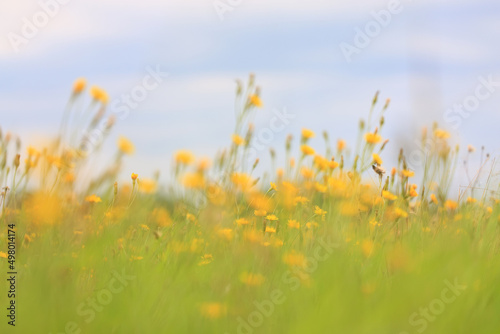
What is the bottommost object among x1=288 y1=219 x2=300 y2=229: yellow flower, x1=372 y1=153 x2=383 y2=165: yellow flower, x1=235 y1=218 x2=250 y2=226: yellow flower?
x1=288 y1=219 x2=300 y2=229: yellow flower

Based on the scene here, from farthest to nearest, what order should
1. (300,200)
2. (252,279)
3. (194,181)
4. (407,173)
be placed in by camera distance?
(407,173), (300,200), (194,181), (252,279)

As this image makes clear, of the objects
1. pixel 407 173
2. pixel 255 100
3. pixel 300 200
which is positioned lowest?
pixel 300 200

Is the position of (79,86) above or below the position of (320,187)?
above

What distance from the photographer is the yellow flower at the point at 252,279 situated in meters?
1.84

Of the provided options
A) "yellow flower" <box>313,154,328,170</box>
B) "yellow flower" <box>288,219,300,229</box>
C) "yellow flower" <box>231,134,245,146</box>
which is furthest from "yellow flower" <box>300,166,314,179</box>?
"yellow flower" <box>231,134,245,146</box>

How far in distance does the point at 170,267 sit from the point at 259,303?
601 mm

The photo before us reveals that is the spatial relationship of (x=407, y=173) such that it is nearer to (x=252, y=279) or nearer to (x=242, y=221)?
(x=242, y=221)

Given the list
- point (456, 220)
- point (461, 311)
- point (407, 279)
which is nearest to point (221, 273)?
point (407, 279)

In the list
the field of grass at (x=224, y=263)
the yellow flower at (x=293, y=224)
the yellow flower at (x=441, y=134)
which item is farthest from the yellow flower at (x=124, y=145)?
the yellow flower at (x=441, y=134)

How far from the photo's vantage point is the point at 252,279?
1.86 meters

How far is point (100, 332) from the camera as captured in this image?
1646mm

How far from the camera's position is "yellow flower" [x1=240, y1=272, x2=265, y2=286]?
1842 millimetres

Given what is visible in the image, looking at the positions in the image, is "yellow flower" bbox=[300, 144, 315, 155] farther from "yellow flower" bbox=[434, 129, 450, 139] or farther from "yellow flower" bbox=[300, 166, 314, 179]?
"yellow flower" bbox=[434, 129, 450, 139]

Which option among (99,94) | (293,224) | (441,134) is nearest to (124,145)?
(99,94)
